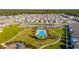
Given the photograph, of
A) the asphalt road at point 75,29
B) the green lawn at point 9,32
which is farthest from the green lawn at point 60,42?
the green lawn at point 9,32

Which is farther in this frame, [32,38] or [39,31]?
[39,31]

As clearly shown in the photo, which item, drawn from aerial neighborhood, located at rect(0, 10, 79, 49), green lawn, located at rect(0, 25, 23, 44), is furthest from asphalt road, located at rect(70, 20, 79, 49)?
green lawn, located at rect(0, 25, 23, 44)

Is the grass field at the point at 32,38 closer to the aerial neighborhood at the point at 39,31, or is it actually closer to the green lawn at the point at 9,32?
the aerial neighborhood at the point at 39,31

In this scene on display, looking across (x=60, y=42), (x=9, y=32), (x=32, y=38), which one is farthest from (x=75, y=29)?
(x=9, y=32)

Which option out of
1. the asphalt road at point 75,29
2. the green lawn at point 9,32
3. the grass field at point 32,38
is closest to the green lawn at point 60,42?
the grass field at point 32,38

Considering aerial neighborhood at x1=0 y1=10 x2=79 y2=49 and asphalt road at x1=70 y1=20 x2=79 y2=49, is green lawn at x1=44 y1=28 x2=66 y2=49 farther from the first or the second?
asphalt road at x1=70 y1=20 x2=79 y2=49

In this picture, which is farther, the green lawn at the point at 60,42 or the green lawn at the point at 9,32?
the green lawn at the point at 9,32

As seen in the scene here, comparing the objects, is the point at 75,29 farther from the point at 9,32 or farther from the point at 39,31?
the point at 9,32

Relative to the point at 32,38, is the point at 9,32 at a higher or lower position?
higher
